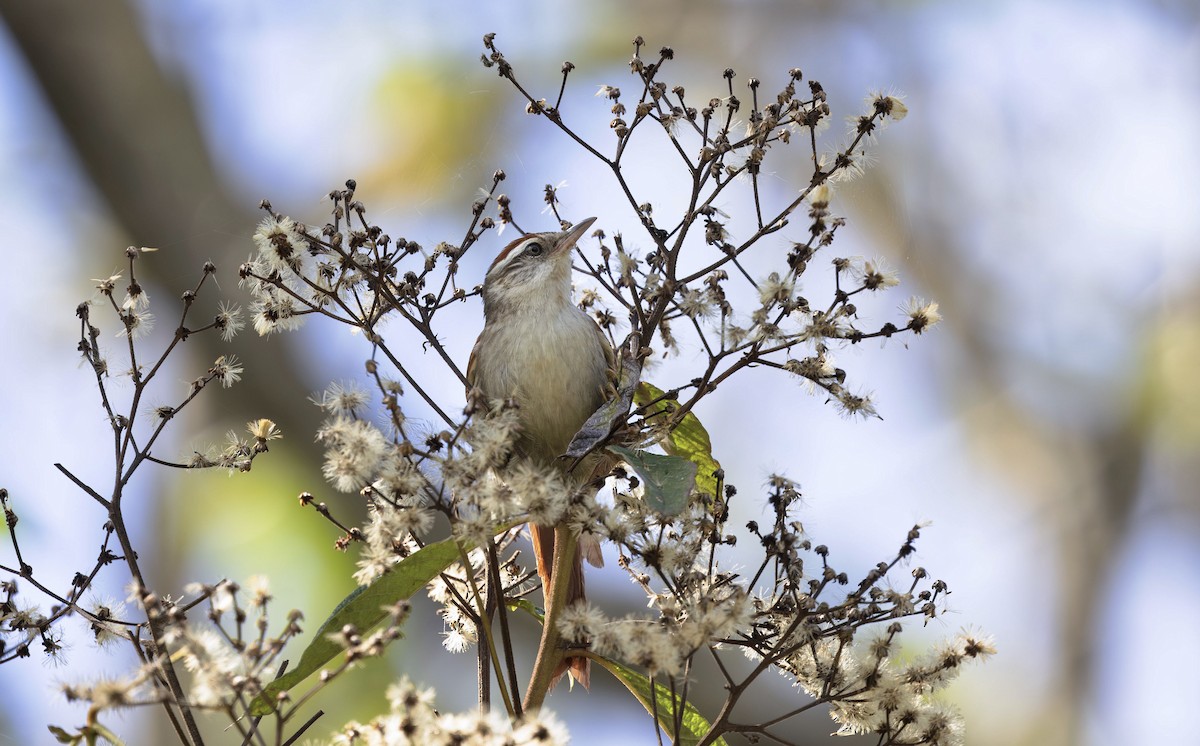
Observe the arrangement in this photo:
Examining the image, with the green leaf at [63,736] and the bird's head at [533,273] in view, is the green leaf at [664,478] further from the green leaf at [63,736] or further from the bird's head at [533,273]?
the bird's head at [533,273]

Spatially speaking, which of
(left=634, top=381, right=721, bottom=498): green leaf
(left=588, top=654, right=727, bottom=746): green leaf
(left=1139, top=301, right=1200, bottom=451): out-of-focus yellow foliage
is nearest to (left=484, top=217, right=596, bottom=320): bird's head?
(left=634, top=381, right=721, bottom=498): green leaf

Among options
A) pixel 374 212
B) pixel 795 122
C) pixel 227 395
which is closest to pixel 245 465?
pixel 795 122

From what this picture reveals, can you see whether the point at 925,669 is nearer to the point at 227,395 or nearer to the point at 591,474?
the point at 591,474

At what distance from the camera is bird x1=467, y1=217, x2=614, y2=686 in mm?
2082

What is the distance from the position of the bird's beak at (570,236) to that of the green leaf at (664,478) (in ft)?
2.94

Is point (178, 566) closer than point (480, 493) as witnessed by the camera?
No

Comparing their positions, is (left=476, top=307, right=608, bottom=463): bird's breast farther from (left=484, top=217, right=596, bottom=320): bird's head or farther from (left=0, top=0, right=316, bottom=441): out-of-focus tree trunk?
(left=0, top=0, right=316, bottom=441): out-of-focus tree trunk

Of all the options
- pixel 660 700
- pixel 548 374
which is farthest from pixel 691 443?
pixel 660 700

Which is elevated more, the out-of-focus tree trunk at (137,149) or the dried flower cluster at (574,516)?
the out-of-focus tree trunk at (137,149)

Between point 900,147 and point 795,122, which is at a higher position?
point 900,147

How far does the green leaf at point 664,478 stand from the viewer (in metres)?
1.45

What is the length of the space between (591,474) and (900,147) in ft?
14.9

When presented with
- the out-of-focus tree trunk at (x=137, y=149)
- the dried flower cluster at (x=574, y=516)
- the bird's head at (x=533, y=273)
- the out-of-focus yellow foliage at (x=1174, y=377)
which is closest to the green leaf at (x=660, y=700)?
the dried flower cluster at (x=574, y=516)

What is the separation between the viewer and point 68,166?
518cm
